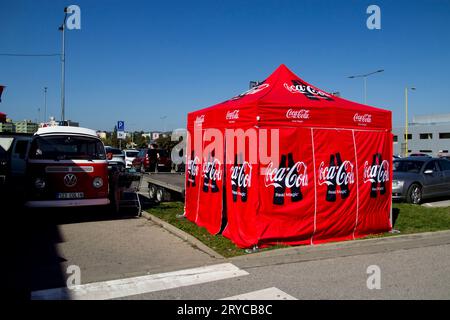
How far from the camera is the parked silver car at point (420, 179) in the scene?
41.6 ft

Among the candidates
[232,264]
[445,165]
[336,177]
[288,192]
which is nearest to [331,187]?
[336,177]

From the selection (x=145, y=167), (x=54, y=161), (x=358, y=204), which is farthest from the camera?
(x=145, y=167)

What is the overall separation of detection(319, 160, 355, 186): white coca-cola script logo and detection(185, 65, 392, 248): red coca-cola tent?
19mm

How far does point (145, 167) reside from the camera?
2603 centimetres

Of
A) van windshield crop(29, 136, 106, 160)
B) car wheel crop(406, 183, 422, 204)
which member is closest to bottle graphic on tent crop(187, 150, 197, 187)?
van windshield crop(29, 136, 106, 160)

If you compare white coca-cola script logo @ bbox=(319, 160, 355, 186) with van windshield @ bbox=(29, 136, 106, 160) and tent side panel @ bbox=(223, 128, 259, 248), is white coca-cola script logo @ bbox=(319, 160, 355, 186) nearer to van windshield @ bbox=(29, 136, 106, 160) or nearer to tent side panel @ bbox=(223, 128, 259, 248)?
tent side panel @ bbox=(223, 128, 259, 248)

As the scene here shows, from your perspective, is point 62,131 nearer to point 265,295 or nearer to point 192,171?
point 192,171

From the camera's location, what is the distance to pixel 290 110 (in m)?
7.13

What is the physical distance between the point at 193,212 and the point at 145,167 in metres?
17.1

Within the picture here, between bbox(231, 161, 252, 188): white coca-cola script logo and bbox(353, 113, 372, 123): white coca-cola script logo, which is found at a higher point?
bbox(353, 113, 372, 123): white coca-cola script logo

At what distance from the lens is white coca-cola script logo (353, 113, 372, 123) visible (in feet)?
26.0

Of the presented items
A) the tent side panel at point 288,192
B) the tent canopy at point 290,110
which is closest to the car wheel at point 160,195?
the tent canopy at point 290,110
